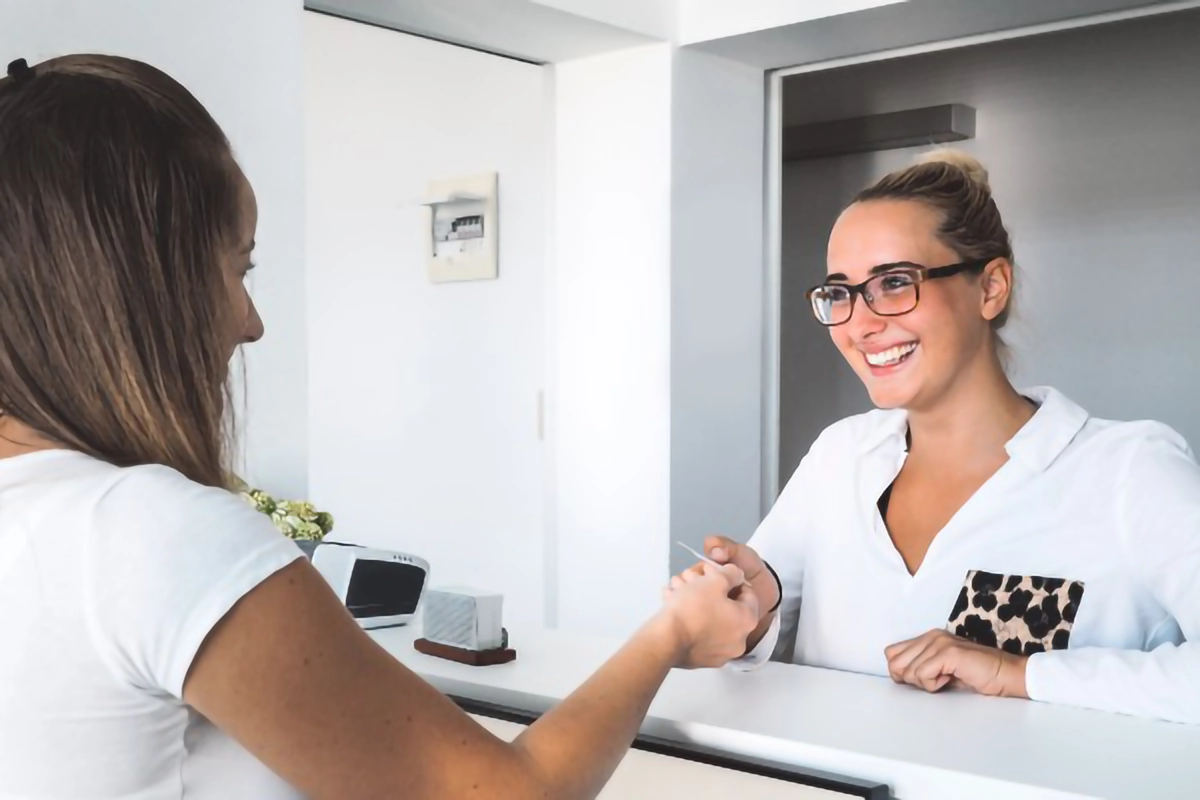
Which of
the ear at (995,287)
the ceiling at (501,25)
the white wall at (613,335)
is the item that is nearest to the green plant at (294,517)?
the ear at (995,287)

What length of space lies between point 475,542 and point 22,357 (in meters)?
3.40

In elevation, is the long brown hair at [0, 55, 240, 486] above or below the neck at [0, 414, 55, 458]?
above

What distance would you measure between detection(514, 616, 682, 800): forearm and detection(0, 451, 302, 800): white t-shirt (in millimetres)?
259

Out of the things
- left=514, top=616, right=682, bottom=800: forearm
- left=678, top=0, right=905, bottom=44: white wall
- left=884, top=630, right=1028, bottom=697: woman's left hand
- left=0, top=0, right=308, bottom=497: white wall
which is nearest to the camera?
left=514, top=616, right=682, bottom=800: forearm

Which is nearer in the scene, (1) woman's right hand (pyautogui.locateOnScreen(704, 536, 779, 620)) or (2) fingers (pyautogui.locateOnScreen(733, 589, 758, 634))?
(2) fingers (pyautogui.locateOnScreen(733, 589, 758, 634))

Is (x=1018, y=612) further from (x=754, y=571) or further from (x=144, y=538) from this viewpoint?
(x=144, y=538)

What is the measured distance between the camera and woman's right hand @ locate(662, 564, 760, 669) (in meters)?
1.25

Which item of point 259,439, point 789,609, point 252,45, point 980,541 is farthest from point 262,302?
point 980,541

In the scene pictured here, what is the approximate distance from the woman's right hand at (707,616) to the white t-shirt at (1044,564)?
0.31 metres

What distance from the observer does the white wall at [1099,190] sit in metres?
4.12

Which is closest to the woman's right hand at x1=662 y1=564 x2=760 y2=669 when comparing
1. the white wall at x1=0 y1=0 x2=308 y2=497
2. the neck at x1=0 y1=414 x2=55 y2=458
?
the neck at x1=0 y1=414 x2=55 y2=458

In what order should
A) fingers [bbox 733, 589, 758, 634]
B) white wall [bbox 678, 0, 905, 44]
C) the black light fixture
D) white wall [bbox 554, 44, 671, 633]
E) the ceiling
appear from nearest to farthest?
1. fingers [bbox 733, 589, 758, 634]
2. the ceiling
3. white wall [bbox 678, 0, 905, 44]
4. white wall [bbox 554, 44, 671, 633]
5. the black light fixture

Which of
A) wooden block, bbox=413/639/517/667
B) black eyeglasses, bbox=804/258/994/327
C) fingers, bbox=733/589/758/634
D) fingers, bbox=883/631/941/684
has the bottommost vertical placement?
wooden block, bbox=413/639/517/667

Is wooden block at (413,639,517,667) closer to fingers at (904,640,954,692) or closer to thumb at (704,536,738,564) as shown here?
thumb at (704,536,738,564)
